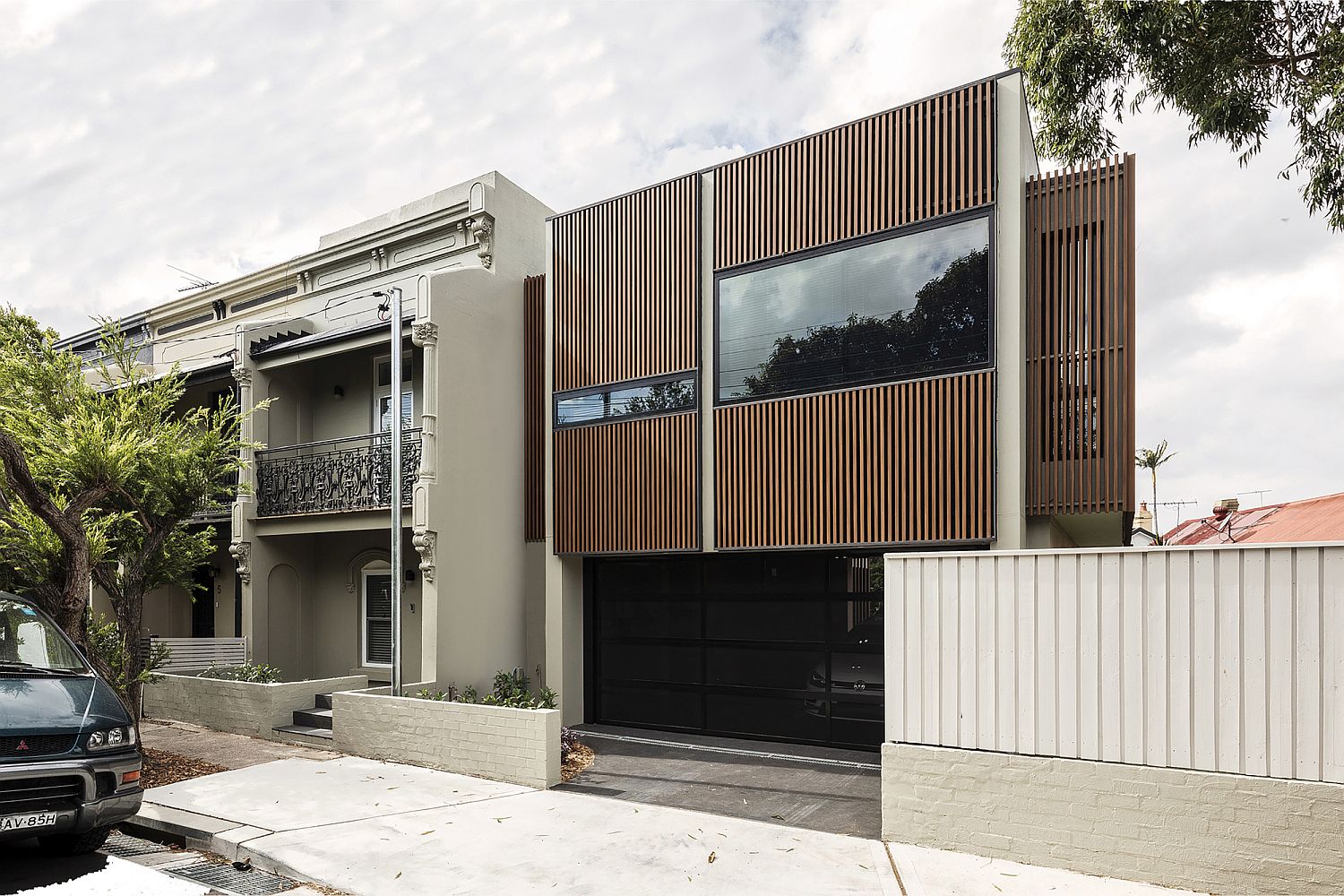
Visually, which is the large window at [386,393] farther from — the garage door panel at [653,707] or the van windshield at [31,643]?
the van windshield at [31,643]

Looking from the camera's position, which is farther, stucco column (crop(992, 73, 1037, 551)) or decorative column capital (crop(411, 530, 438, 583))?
decorative column capital (crop(411, 530, 438, 583))

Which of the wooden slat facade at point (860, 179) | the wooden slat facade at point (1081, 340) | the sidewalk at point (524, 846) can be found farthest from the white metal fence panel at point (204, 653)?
the wooden slat facade at point (1081, 340)

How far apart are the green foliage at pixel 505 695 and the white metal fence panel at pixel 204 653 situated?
4381 mm

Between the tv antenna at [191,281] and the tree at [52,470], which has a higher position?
the tv antenna at [191,281]

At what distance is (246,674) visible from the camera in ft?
42.1

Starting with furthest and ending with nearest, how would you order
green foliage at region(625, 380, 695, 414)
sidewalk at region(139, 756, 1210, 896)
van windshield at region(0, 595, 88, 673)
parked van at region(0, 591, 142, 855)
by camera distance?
green foliage at region(625, 380, 695, 414) < van windshield at region(0, 595, 88, 673) < sidewalk at region(139, 756, 1210, 896) < parked van at region(0, 591, 142, 855)

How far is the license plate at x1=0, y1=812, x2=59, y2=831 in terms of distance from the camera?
19.4ft

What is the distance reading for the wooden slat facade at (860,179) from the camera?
388 inches

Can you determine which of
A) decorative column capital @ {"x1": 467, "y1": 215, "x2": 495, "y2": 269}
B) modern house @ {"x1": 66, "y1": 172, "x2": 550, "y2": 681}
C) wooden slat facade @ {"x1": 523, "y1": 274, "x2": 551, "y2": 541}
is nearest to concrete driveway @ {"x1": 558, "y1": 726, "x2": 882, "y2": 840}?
modern house @ {"x1": 66, "y1": 172, "x2": 550, "y2": 681}

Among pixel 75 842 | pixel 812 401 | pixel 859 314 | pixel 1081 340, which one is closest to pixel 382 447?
pixel 812 401

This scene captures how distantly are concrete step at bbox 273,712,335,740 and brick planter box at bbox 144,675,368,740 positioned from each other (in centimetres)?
9

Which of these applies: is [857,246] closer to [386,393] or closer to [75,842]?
[386,393]

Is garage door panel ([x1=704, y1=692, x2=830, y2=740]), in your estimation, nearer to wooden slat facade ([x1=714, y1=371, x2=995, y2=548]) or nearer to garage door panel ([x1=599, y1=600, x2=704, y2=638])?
garage door panel ([x1=599, y1=600, x2=704, y2=638])

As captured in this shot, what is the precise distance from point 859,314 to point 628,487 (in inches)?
156
